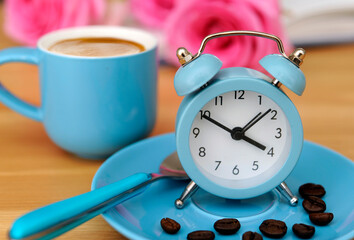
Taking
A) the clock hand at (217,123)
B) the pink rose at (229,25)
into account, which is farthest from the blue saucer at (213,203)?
the pink rose at (229,25)

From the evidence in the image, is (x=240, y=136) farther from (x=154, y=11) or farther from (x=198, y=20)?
(x=154, y=11)

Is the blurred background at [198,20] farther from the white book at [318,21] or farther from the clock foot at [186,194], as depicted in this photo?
the clock foot at [186,194]

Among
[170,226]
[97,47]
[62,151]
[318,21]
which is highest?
[318,21]

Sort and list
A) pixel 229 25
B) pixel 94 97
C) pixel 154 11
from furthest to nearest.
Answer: pixel 154 11, pixel 229 25, pixel 94 97

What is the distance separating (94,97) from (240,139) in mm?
284

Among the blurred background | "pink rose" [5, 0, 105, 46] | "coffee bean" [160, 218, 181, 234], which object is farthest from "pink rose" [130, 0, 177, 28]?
"coffee bean" [160, 218, 181, 234]

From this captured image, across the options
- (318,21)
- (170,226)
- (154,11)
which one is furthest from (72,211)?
(318,21)

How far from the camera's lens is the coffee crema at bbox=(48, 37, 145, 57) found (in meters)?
0.89

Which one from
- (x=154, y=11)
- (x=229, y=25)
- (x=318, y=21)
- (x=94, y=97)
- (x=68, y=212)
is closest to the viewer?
(x=68, y=212)

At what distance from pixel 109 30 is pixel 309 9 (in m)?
0.76

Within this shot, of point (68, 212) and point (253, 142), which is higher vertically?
point (253, 142)

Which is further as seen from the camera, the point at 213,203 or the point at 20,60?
the point at 20,60

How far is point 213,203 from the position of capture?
0.75 m

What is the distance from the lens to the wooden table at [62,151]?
30.9 inches
